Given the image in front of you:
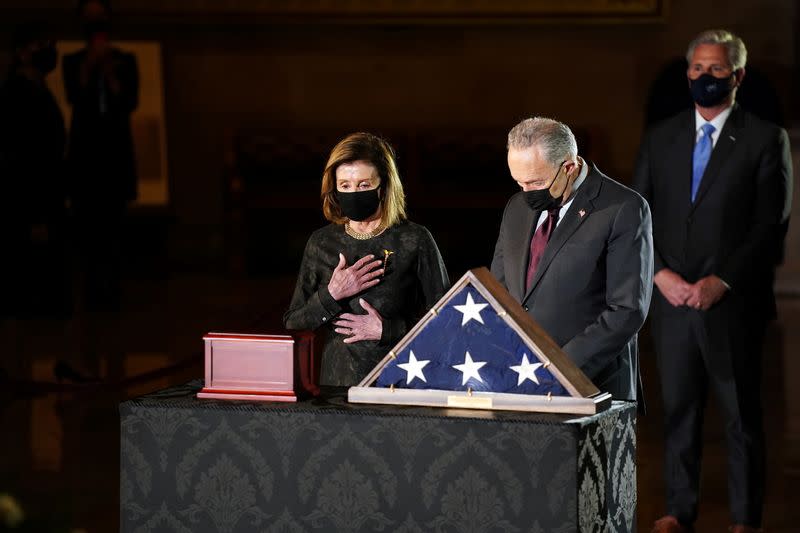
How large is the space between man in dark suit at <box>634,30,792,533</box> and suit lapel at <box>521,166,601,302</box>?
126cm

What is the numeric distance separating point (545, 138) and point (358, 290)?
0.71 meters

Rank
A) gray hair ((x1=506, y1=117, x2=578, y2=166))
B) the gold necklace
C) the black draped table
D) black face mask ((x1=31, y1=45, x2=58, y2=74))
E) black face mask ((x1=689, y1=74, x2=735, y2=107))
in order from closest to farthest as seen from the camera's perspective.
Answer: the black draped table → gray hair ((x1=506, y1=117, x2=578, y2=166)) → the gold necklace → black face mask ((x1=689, y1=74, x2=735, y2=107)) → black face mask ((x1=31, y1=45, x2=58, y2=74))

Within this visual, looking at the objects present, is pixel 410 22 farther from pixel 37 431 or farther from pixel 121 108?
pixel 37 431

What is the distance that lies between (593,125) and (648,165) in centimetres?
884

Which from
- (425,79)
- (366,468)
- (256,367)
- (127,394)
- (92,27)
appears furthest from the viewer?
(425,79)

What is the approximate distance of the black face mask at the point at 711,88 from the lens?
4.95 m

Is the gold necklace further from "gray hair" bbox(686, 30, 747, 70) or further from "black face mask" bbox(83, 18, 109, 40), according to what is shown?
"black face mask" bbox(83, 18, 109, 40)

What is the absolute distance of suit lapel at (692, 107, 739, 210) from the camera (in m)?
4.96

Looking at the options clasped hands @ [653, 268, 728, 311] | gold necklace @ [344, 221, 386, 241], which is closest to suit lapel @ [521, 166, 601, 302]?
gold necklace @ [344, 221, 386, 241]

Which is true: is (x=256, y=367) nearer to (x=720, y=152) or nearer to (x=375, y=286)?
(x=375, y=286)

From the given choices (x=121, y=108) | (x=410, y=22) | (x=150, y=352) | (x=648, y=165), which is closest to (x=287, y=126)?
(x=410, y=22)

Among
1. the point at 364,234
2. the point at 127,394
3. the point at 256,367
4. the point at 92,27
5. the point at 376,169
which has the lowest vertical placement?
the point at 127,394

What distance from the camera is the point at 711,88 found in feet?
16.3

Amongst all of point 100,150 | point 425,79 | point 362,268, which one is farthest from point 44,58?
point 362,268
